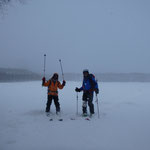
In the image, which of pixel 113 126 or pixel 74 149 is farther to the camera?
pixel 113 126

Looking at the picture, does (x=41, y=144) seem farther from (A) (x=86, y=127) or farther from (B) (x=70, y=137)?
(A) (x=86, y=127)

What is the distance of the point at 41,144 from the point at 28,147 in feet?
1.14

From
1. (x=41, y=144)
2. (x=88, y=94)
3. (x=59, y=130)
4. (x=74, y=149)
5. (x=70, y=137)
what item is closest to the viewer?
(x=74, y=149)

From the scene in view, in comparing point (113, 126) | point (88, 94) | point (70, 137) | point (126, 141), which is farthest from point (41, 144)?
point (88, 94)

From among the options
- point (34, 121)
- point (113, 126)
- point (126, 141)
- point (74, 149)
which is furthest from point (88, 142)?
point (34, 121)

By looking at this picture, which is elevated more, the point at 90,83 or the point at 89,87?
the point at 90,83

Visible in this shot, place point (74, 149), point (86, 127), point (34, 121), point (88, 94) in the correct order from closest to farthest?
point (74, 149) → point (86, 127) → point (34, 121) → point (88, 94)

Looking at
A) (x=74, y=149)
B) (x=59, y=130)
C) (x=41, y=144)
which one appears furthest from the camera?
(x=59, y=130)

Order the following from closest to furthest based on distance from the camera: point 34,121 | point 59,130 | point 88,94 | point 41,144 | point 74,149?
point 74,149
point 41,144
point 59,130
point 34,121
point 88,94

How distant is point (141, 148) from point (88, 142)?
1369 mm

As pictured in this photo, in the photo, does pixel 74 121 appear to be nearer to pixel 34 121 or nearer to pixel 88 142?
pixel 34 121

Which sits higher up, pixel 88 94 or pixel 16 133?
pixel 88 94

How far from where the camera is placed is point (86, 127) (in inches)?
215

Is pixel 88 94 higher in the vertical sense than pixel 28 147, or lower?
higher
